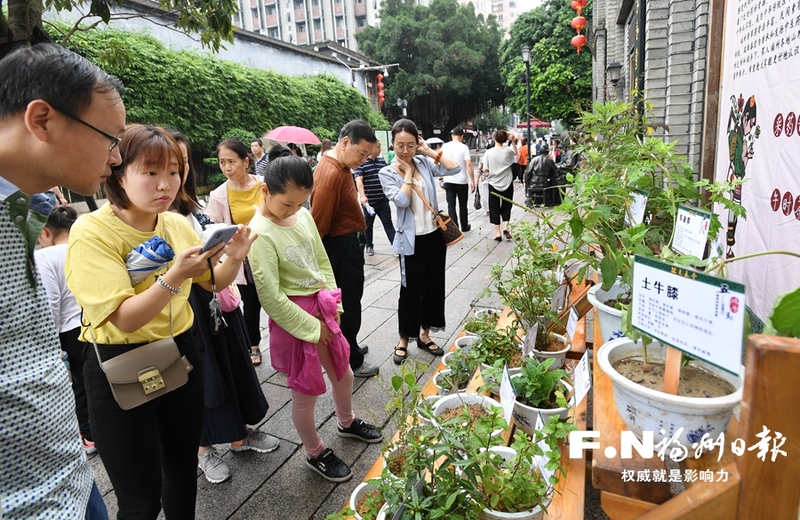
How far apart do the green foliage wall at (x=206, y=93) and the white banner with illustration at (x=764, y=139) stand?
9081 millimetres

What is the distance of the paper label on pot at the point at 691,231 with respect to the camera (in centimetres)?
149

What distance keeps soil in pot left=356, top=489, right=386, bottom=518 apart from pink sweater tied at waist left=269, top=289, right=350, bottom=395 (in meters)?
0.73

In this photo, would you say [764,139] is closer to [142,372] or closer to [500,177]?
[142,372]

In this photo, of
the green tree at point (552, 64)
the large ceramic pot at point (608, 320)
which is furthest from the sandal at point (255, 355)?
the green tree at point (552, 64)

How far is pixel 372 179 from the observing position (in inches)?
251

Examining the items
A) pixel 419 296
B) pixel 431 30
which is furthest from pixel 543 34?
pixel 419 296

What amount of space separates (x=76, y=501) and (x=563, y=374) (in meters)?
1.53

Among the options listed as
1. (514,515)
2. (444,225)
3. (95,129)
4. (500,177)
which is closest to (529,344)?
(514,515)

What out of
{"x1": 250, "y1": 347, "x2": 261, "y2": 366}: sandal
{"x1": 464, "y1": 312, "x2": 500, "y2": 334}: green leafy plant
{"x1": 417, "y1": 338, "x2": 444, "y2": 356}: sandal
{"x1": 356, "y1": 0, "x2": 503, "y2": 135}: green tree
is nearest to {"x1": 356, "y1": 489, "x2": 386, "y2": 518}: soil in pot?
{"x1": 464, "y1": 312, "x2": 500, "y2": 334}: green leafy plant

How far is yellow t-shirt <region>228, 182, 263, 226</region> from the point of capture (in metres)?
3.65

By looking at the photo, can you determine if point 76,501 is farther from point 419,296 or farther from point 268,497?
point 419,296

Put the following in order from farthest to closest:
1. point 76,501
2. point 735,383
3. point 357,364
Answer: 1. point 357,364
2. point 76,501
3. point 735,383

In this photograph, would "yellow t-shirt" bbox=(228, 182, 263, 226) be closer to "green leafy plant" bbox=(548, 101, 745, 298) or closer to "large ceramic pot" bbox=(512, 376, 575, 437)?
"green leafy plant" bbox=(548, 101, 745, 298)

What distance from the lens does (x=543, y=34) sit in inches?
936
